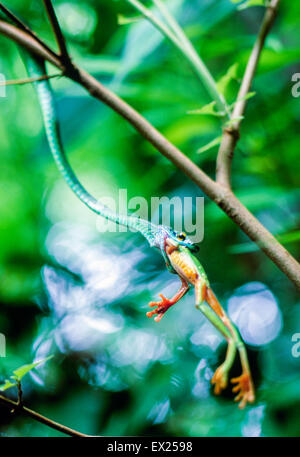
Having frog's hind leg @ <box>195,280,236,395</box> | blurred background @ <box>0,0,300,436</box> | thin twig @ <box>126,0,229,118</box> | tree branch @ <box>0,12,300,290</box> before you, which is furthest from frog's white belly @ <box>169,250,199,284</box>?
blurred background @ <box>0,0,300,436</box>

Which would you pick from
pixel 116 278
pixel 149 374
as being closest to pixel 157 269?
pixel 116 278

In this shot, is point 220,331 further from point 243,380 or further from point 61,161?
point 61,161

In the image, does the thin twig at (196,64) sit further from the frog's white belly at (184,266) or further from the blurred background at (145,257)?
the frog's white belly at (184,266)

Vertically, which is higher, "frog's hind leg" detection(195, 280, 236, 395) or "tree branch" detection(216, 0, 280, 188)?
"tree branch" detection(216, 0, 280, 188)

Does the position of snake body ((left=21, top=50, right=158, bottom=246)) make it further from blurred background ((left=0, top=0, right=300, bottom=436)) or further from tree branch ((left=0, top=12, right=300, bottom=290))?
blurred background ((left=0, top=0, right=300, bottom=436))

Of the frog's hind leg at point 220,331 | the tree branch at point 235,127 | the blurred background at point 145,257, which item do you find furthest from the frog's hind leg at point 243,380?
the blurred background at point 145,257
